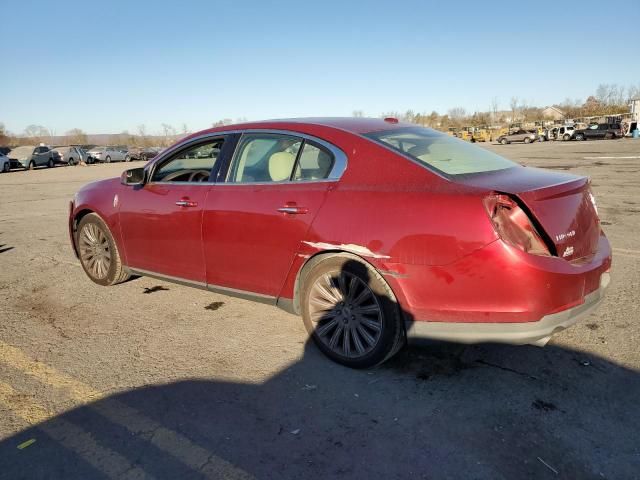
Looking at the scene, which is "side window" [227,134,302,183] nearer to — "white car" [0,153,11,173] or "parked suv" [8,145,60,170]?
"white car" [0,153,11,173]

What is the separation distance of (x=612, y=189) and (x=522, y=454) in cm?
1087

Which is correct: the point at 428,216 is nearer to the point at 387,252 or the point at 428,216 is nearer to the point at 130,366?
the point at 387,252

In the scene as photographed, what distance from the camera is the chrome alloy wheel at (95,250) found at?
16.3 feet

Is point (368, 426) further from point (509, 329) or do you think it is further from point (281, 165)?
point (281, 165)

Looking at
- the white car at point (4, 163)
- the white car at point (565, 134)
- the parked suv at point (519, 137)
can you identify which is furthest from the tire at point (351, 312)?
the white car at point (565, 134)

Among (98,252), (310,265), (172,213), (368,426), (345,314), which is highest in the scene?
(172,213)

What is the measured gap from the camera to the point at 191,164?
14.9ft

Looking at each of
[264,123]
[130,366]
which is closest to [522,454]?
[130,366]

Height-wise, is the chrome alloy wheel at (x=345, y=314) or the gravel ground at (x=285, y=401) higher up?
the chrome alloy wheel at (x=345, y=314)

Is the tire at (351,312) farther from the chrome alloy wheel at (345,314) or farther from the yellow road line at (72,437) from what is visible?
the yellow road line at (72,437)

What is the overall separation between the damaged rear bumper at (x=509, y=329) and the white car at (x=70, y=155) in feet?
134

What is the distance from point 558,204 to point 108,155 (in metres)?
46.4

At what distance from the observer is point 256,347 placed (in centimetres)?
356

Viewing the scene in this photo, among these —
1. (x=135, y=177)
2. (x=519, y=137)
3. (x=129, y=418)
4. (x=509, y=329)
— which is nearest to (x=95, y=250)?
(x=135, y=177)
